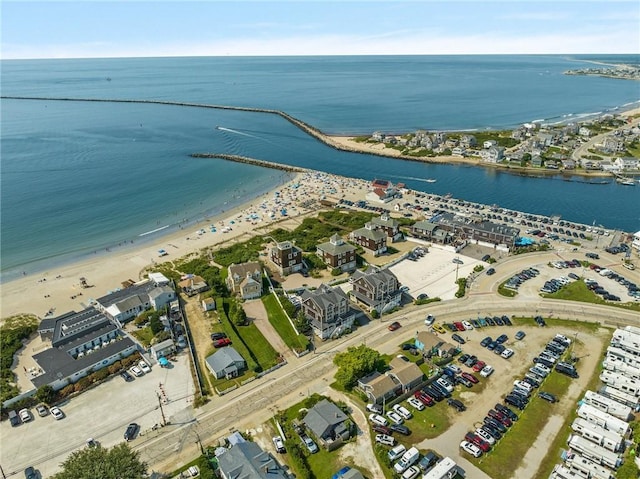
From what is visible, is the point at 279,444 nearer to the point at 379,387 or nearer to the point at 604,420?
the point at 379,387

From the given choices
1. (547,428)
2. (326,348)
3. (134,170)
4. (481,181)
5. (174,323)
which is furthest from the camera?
(134,170)

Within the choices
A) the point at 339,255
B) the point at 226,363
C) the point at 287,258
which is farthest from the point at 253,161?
the point at 226,363

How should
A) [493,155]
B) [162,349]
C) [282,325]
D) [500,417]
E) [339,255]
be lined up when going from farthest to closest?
[493,155] < [339,255] < [282,325] < [162,349] < [500,417]

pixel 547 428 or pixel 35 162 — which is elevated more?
pixel 35 162

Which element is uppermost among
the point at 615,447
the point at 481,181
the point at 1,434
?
the point at 481,181

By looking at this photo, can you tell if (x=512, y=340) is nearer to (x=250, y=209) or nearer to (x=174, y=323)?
(x=174, y=323)

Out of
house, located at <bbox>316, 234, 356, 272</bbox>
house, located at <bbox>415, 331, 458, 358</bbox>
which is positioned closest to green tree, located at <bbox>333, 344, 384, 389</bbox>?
house, located at <bbox>415, 331, 458, 358</bbox>

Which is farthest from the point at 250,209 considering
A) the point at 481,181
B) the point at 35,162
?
the point at 35,162
